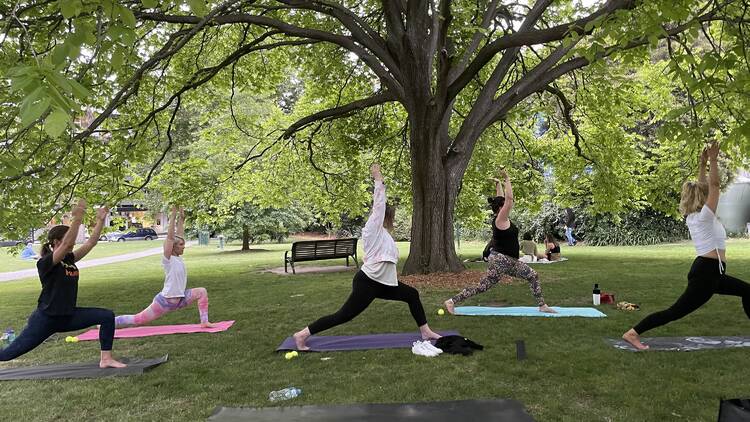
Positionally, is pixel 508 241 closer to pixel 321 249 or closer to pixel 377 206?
pixel 377 206

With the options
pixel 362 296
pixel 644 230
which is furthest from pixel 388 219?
pixel 644 230

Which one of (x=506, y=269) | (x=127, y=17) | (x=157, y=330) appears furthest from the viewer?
(x=157, y=330)

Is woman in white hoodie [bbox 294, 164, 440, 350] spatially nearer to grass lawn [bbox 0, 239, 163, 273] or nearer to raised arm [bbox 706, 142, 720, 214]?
raised arm [bbox 706, 142, 720, 214]

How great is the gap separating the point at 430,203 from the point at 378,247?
657cm

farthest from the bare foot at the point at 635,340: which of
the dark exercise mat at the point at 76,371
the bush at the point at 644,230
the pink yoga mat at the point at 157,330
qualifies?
the bush at the point at 644,230

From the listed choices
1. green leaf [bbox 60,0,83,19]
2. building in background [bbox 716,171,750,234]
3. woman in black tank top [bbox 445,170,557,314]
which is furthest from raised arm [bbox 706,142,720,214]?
building in background [bbox 716,171,750,234]

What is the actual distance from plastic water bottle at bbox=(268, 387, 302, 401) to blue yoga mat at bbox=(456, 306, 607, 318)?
13.1 feet

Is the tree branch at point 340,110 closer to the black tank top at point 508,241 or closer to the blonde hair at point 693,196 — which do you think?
the black tank top at point 508,241

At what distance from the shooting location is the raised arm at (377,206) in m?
5.81

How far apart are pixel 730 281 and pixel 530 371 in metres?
2.47

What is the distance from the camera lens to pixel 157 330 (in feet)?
25.7

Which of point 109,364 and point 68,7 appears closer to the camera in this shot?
point 68,7

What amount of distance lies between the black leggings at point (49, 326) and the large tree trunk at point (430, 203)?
25.4 feet

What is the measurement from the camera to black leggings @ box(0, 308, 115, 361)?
17.1 ft
